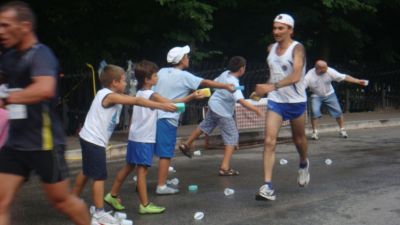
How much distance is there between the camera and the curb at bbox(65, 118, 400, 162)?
38.4 ft

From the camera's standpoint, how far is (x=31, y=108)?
4.54m

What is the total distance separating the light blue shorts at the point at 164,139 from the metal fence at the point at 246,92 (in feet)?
22.7

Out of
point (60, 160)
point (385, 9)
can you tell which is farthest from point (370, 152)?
point (385, 9)

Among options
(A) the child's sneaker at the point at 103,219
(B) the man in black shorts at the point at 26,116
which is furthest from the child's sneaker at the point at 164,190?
(B) the man in black shorts at the point at 26,116

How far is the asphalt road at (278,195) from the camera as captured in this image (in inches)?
258

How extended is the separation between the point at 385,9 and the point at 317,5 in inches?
181

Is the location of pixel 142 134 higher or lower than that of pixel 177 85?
lower

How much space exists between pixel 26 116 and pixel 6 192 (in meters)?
0.53

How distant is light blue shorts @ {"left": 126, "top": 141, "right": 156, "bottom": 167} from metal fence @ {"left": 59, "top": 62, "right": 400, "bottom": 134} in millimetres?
7505

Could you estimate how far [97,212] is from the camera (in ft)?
20.7

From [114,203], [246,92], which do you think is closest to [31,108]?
[114,203]

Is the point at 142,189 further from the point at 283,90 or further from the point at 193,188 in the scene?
the point at 283,90

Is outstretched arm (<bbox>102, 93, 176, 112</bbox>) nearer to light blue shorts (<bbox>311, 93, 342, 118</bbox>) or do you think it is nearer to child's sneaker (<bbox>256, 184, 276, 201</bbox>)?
child's sneaker (<bbox>256, 184, 276, 201</bbox>)

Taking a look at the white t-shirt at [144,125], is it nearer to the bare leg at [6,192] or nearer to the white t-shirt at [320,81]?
the bare leg at [6,192]
